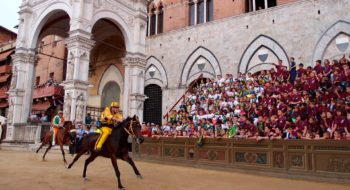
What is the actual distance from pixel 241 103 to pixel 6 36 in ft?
126

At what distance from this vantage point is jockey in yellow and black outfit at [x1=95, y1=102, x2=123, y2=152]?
290 inches

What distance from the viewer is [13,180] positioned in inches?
262

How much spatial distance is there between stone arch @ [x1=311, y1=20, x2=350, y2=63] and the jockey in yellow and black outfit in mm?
12966

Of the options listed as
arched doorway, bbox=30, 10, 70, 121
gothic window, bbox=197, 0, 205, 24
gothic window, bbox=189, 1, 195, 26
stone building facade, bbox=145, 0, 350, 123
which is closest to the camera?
stone building facade, bbox=145, 0, 350, 123

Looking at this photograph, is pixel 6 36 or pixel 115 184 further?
pixel 6 36

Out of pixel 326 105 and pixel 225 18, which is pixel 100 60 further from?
pixel 326 105

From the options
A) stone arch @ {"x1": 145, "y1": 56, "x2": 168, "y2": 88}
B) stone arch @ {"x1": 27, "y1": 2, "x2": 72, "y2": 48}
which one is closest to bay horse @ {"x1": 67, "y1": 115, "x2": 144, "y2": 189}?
stone arch @ {"x1": 27, "y1": 2, "x2": 72, "y2": 48}

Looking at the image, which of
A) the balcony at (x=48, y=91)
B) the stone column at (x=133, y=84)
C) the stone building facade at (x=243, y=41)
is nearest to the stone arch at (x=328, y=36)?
the stone building facade at (x=243, y=41)

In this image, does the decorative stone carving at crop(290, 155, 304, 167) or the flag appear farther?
the flag

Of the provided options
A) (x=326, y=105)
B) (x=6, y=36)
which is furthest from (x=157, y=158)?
(x=6, y=36)

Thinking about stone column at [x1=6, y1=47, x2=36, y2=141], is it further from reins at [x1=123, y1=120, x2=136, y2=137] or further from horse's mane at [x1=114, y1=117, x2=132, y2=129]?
reins at [x1=123, y1=120, x2=136, y2=137]

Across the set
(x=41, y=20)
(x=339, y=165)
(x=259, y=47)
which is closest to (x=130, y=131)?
(x=339, y=165)

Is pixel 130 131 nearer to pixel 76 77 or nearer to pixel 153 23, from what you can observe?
pixel 76 77

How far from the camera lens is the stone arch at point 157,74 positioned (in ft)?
74.1
